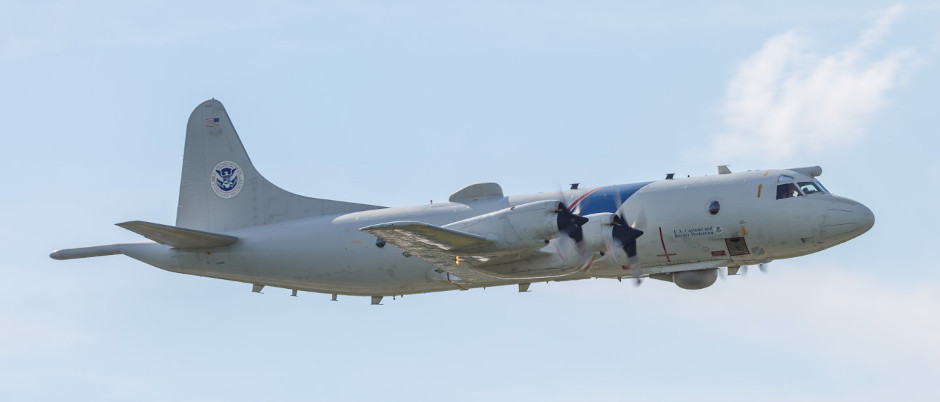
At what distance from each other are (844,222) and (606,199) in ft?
17.3

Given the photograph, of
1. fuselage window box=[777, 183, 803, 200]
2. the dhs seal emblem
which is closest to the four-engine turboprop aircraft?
fuselage window box=[777, 183, 803, 200]

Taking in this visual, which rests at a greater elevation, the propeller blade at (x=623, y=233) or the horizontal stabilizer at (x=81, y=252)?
the horizontal stabilizer at (x=81, y=252)

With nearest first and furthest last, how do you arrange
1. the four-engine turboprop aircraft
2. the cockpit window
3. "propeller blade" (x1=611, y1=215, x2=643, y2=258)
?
1. the four-engine turboprop aircraft
2. "propeller blade" (x1=611, y1=215, x2=643, y2=258)
3. the cockpit window

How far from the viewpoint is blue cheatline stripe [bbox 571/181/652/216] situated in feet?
102

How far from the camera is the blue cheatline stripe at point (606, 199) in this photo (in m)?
31.1

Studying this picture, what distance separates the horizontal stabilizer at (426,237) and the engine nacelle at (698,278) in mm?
4914

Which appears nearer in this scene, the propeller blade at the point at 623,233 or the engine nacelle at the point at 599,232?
the engine nacelle at the point at 599,232

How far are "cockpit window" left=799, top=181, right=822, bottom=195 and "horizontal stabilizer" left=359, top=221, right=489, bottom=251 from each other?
7.18 meters

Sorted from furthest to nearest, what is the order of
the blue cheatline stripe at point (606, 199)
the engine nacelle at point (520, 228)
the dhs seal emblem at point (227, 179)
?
the dhs seal emblem at point (227, 179), the blue cheatline stripe at point (606, 199), the engine nacelle at point (520, 228)

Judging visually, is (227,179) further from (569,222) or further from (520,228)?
(569,222)

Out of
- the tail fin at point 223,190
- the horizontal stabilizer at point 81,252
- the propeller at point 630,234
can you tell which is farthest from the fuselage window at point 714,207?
the horizontal stabilizer at point 81,252

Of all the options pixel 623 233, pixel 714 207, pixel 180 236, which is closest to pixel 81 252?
pixel 180 236

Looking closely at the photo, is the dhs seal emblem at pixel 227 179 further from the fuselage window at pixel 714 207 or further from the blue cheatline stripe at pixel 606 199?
the fuselage window at pixel 714 207

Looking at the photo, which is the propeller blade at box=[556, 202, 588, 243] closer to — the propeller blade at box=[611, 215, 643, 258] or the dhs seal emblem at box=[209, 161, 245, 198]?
the propeller blade at box=[611, 215, 643, 258]
